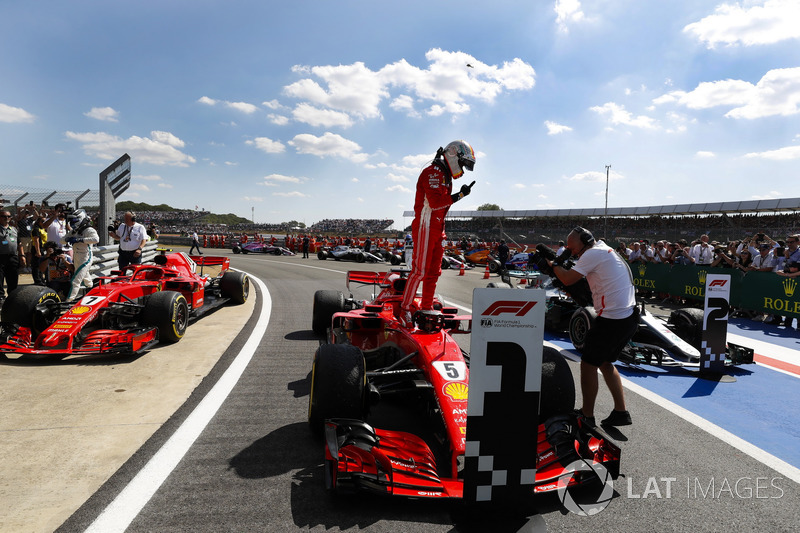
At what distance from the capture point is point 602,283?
3.69 metres

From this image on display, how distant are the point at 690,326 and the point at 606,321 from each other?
10.6 ft

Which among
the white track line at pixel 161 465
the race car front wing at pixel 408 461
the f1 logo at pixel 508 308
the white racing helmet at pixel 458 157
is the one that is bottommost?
the white track line at pixel 161 465

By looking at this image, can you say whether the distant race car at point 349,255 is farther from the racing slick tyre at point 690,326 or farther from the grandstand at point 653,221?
the racing slick tyre at point 690,326

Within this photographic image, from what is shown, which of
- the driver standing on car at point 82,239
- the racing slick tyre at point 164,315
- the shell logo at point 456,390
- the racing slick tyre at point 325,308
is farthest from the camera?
the driver standing on car at point 82,239

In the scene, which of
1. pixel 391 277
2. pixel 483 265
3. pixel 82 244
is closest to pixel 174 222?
pixel 483 265

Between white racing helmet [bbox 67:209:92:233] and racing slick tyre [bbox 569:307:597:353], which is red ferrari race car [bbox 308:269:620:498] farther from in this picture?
white racing helmet [bbox 67:209:92:233]

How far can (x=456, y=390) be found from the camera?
9.89 feet

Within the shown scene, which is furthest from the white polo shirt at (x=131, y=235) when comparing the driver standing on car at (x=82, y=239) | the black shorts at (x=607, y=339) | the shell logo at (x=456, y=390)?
the black shorts at (x=607, y=339)

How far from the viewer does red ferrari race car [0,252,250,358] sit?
4871mm

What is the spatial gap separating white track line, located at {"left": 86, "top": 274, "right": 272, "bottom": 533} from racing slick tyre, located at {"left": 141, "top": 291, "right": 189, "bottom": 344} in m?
1.38

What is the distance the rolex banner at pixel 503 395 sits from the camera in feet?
7.40

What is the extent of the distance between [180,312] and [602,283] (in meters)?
5.21

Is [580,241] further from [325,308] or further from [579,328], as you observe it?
[325,308]

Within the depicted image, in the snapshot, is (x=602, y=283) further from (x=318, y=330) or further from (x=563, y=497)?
(x=318, y=330)
